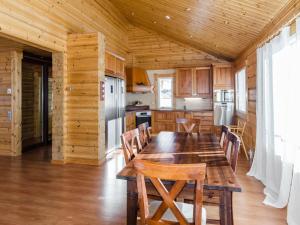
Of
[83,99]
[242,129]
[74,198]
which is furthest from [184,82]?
[74,198]

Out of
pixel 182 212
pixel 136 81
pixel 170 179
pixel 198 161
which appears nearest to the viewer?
pixel 170 179

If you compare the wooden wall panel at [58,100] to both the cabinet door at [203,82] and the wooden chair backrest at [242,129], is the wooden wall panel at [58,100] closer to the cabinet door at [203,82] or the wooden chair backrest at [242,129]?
the wooden chair backrest at [242,129]

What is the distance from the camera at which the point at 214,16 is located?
4.29m

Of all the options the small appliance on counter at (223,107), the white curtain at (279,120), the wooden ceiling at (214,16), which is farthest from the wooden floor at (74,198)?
the small appliance on counter at (223,107)

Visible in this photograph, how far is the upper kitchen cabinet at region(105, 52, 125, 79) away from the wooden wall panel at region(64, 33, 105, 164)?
0.62m

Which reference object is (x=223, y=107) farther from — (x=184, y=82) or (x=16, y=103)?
(x=16, y=103)

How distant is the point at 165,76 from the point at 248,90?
12.6 feet

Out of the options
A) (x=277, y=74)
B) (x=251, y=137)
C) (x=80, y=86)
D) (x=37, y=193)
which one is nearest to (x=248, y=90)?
(x=251, y=137)

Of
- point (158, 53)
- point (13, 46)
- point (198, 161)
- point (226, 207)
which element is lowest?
point (226, 207)

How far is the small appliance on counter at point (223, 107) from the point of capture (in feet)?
23.4

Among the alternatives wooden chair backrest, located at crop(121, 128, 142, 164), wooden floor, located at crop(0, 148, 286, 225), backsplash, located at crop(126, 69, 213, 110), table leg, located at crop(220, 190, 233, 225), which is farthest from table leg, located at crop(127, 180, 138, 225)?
backsplash, located at crop(126, 69, 213, 110)

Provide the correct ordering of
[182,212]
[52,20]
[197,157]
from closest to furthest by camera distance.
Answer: [182,212]
[197,157]
[52,20]

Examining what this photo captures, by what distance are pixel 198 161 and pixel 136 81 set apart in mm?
6241

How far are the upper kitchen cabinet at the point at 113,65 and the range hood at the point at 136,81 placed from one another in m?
1.55
